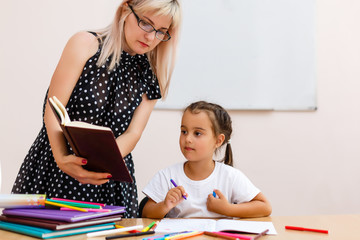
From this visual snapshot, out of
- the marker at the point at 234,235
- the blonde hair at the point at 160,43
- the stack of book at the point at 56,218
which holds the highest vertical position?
the blonde hair at the point at 160,43

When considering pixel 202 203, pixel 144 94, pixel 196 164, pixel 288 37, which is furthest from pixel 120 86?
pixel 288 37

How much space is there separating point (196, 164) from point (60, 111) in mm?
691

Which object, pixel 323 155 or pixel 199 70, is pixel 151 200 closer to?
pixel 199 70

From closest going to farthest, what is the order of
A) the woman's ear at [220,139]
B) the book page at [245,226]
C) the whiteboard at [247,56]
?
the book page at [245,226]
the woman's ear at [220,139]
the whiteboard at [247,56]

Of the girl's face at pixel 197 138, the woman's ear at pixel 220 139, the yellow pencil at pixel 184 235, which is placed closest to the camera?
the yellow pencil at pixel 184 235

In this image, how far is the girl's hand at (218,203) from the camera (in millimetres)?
1454

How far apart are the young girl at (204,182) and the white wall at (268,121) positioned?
949 mm

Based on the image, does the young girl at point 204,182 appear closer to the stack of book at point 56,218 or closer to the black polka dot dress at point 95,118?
the black polka dot dress at point 95,118

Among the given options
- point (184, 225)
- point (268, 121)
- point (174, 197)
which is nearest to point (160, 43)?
point (174, 197)

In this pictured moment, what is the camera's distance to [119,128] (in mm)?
1629

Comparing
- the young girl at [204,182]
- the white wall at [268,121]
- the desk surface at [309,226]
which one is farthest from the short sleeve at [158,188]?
the white wall at [268,121]

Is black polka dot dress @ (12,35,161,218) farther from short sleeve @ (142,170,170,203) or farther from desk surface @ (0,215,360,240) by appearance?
desk surface @ (0,215,360,240)

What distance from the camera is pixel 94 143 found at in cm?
111

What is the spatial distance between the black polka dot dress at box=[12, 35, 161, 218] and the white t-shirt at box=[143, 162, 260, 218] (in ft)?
0.49
